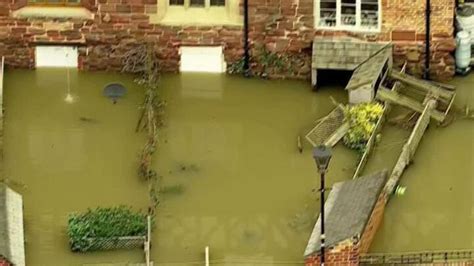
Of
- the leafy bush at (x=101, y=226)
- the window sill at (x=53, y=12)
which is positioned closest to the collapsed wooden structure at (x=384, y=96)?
the leafy bush at (x=101, y=226)

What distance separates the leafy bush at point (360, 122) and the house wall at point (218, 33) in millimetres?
2476

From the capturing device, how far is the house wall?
1350 inches

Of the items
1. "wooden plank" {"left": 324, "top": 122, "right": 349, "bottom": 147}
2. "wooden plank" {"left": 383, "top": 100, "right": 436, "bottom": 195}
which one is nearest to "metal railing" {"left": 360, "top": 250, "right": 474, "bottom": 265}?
"wooden plank" {"left": 383, "top": 100, "right": 436, "bottom": 195}

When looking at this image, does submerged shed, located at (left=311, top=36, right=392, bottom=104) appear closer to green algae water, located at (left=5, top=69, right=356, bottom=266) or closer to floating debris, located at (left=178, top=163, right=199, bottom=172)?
green algae water, located at (left=5, top=69, right=356, bottom=266)

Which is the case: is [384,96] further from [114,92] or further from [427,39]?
[114,92]

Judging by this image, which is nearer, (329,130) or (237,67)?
(329,130)

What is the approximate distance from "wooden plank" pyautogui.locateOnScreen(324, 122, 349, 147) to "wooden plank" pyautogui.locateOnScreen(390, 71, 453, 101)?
2.08 meters

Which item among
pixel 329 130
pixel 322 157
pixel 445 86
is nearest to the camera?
pixel 322 157

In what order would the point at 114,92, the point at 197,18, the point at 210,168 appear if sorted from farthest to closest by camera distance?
the point at 197,18 → the point at 114,92 → the point at 210,168

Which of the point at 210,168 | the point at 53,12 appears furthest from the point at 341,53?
the point at 53,12

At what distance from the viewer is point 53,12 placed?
114 ft

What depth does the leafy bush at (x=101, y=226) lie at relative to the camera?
28.0m

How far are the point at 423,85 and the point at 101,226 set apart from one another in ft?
24.7

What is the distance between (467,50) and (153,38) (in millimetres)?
5545
